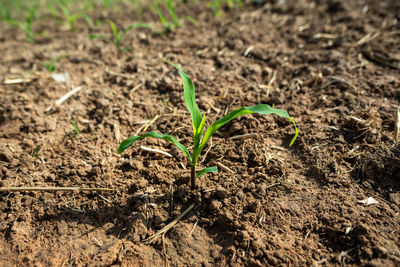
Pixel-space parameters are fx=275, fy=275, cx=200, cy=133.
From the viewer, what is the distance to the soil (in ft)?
4.42

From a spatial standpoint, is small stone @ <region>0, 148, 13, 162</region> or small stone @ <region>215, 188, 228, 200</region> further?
small stone @ <region>0, 148, 13, 162</region>

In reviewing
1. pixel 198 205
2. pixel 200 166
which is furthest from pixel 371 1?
pixel 198 205

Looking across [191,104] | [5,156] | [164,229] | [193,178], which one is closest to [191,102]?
[191,104]

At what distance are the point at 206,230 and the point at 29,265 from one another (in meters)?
0.88

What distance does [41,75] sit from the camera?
2.49m

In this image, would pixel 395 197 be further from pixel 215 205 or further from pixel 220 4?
pixel 220 4

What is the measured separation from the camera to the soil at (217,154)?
1349 millimetres

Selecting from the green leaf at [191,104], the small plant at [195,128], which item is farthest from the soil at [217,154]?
the green leaf at [191,104]

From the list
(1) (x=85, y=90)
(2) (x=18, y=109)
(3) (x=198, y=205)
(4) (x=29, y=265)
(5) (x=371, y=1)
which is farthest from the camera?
(5) (x=371, y=1)

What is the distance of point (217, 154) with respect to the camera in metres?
1.71

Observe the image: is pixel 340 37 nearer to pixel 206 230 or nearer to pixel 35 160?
pixel 206 230

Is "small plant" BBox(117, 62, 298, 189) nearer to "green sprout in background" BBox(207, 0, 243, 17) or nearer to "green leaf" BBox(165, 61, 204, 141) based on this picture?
"green leaf" BBox(165, 61, 204, 141)

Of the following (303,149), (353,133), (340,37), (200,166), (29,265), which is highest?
(340,37)

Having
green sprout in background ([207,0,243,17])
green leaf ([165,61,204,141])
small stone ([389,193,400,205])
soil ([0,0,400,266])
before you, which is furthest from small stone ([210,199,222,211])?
green sprout in background ([207,0,243,17])
